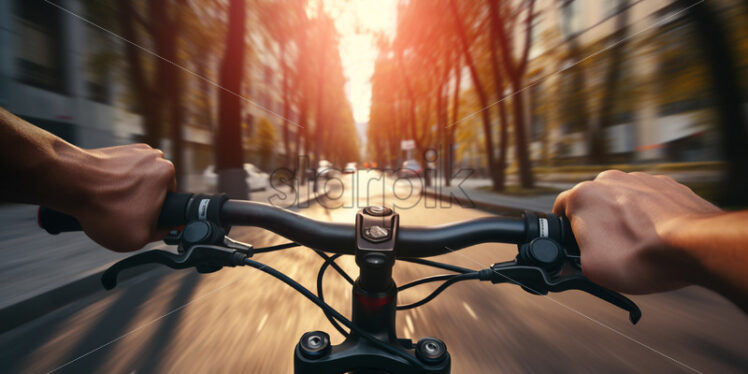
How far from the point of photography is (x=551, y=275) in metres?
0.66

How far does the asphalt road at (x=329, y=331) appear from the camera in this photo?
5.63 feet

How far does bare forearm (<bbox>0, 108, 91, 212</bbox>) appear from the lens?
1.67 ft

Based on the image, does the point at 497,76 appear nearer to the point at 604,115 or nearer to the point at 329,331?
the point at 329,331

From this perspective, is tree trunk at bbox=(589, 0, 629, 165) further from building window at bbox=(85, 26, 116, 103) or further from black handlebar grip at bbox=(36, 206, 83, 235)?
building window at bbox=(85, 26, 116, 103)

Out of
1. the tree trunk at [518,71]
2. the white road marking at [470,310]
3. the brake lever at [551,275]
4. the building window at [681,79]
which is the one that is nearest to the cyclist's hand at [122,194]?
the brake lever at [551,275]

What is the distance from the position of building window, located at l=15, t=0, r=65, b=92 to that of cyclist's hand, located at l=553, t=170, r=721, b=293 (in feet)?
6.41

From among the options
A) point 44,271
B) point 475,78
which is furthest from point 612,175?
point 44,271

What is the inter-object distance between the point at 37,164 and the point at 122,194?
0.15 m

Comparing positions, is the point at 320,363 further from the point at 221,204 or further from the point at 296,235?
the point at 221,204

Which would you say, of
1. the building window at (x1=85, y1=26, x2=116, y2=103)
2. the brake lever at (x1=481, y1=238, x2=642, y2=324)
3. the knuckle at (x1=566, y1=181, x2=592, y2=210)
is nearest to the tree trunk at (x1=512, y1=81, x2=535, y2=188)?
the knuckle at (x1=566, y1=181, x2=592, y2=210)

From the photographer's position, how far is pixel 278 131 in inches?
86.8

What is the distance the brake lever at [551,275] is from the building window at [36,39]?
1875 mm

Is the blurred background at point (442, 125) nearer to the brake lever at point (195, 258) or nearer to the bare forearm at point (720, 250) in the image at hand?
the brake lever at point (195, 258)

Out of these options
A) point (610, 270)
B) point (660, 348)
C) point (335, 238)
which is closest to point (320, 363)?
point (335, 238)
